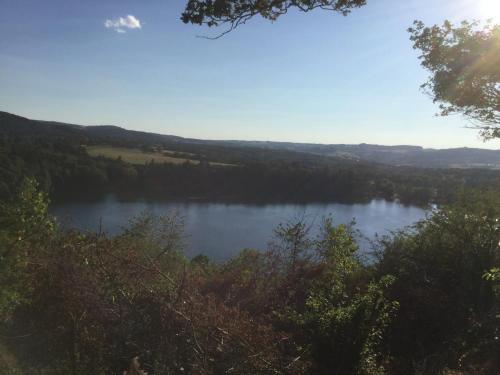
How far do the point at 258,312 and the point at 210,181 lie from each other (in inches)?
1959

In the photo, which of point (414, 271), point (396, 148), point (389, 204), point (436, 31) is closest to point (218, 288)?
point (414, 271)

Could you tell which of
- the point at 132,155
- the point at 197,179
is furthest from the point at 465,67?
the point at 132,155

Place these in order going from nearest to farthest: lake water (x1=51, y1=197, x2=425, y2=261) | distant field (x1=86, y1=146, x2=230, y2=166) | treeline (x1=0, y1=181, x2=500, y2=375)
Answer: treeline (x1=0, y1=181, x2=500, y2=375)
lake water (x1=51, y1=197, x2=425, y2=261)
distant field (x1=86, y1=146, x2=230, y2=166)

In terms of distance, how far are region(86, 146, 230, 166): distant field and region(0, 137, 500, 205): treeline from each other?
2.89 m

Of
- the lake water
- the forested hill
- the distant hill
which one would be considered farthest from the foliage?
the distant hill

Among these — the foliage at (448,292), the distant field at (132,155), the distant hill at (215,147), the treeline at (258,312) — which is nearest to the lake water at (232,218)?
the distant field at (132,155)

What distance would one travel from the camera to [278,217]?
39156 millimetres

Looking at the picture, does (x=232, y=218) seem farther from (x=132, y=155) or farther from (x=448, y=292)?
(x=448, y=292)

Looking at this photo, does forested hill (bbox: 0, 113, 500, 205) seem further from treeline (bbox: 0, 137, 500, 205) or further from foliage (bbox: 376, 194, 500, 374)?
foliage (bbox: 376, 194, 500, 374)

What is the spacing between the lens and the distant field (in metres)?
57.3

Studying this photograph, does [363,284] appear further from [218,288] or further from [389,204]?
[389,204]

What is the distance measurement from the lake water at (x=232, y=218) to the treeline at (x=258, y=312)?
53.1 ft

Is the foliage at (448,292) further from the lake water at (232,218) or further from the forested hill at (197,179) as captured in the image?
the forested hill at (197,179)

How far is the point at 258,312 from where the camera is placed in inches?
222
